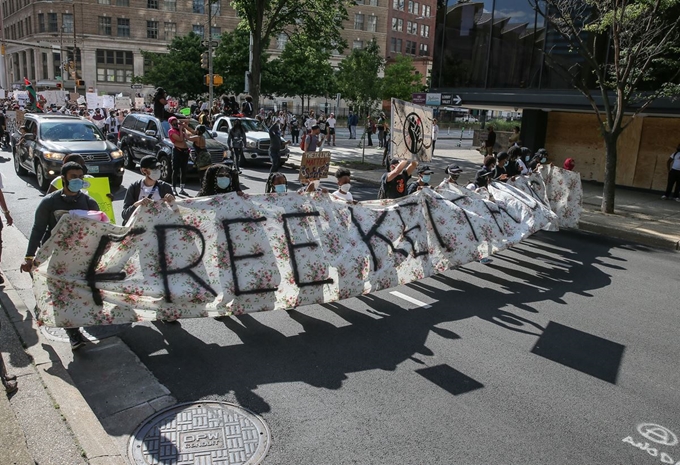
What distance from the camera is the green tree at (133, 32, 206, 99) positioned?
42812mm

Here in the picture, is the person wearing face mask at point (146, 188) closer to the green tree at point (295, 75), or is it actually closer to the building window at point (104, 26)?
the green tree at point (295, 75)

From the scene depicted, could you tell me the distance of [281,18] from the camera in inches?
1053

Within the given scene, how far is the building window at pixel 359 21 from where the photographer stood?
2977 inches

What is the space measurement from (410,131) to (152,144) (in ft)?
31.5

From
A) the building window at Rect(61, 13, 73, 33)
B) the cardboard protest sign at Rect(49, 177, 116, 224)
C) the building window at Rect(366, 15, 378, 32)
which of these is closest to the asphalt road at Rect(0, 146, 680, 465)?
the cardboard protest sign at Rect(49, 177, 116, 224)

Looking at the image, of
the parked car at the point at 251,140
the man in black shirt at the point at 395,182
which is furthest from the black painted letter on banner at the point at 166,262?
the parked car at the point at 251,140

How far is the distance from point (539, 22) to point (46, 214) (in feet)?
62.2

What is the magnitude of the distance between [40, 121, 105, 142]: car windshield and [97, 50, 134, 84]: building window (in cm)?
5965

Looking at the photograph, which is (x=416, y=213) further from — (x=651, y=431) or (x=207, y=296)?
(x=651, y=431)

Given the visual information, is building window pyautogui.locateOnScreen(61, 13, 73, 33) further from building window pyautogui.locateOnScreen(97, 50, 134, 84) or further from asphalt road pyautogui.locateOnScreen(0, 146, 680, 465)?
asphalt road pyautogui.locateOnScreen(0, 146, 680, 465)

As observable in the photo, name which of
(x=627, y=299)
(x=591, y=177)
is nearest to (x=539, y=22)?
(x=591, y=177)

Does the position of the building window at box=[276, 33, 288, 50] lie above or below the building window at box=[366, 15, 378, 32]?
below

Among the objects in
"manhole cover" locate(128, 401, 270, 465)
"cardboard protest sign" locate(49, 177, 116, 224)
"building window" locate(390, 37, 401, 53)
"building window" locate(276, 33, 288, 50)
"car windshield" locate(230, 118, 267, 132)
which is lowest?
"manhole cover" locate(128, 401, 270, 465)

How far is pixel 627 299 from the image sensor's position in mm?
8031
